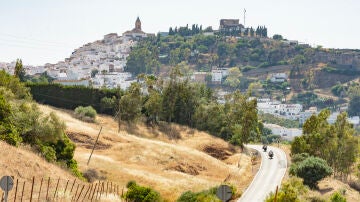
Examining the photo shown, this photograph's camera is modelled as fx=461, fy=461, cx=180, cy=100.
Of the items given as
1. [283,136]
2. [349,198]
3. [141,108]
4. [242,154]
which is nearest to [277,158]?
[242,154]

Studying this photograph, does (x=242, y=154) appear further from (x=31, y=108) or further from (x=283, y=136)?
(x=283, y=136)

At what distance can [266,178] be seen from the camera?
52.4m

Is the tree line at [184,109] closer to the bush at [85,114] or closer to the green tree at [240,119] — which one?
the green tree at [240,119]

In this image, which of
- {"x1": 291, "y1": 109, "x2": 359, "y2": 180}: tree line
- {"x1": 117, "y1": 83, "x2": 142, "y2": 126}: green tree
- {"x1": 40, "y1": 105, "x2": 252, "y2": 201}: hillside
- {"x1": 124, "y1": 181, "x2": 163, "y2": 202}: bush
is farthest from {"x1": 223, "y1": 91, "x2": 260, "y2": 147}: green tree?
{"x1": 124, "y1": 181, "x2": 163, "y2": 202}: bush

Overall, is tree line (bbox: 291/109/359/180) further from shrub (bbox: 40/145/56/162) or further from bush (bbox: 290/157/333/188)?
shrub (bbox: 40/145/56/162)

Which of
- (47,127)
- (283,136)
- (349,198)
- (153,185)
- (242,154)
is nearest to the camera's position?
(47,127)

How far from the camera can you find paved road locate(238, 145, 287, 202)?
43.4m

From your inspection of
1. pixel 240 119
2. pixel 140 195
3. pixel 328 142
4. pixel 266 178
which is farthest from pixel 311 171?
pixel 140 195

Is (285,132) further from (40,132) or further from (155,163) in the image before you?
(40,132)

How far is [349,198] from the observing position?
53719 millimetres

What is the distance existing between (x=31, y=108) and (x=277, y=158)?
3890 cm

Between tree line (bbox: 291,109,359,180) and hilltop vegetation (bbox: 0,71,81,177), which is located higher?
hilltop vegetation (bbox: 0,71,81,177)

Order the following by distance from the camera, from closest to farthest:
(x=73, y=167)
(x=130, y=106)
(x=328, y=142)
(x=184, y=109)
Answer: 1. (x=73, y=167)
2. (x=328, y=142)
3. (x=130, y=106)
4. (x=184, y=109)

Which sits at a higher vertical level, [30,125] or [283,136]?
[30,125]
